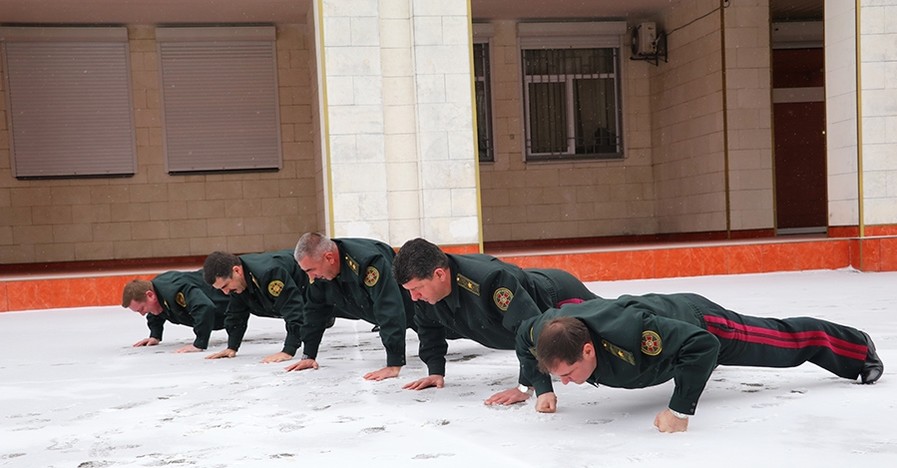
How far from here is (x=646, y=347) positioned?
2857mm

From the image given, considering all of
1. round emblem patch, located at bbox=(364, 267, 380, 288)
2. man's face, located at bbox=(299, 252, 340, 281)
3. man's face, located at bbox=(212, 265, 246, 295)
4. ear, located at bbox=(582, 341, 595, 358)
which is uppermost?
man's face, located at bbox=(299, 252, 340, 281)

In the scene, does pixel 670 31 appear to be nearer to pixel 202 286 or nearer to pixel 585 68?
pixel 585 68

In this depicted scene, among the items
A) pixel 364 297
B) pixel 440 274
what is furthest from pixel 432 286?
→ pixel 364 297

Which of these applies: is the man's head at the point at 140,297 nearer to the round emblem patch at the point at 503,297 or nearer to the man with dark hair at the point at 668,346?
the round emblem patch at the point at 503,297

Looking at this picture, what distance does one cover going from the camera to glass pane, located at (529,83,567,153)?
1401cm

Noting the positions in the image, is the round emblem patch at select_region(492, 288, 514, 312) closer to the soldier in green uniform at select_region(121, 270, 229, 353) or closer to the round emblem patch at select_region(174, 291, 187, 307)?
the soldier in green uniform at select_region(121, 270, 229, 353)

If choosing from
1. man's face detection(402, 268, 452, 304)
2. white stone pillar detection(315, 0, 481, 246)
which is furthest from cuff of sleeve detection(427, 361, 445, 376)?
white stone pillar detection(315, 0, 481, 246)

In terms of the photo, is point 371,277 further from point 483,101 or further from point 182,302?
point 483,101

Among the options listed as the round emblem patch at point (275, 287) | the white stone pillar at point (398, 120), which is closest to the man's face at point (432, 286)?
the round emblem patch at point (275, 287)

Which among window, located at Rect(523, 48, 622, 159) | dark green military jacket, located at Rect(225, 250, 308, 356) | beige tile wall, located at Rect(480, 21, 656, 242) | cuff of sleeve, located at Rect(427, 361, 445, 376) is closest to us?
cuff of sleeve, located at Rect(427, 361, 445, 376)

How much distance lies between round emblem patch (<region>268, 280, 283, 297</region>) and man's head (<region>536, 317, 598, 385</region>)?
2.52 meters

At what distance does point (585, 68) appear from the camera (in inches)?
558

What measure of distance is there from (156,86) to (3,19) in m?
2.19

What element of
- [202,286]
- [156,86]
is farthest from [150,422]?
[156,86]
